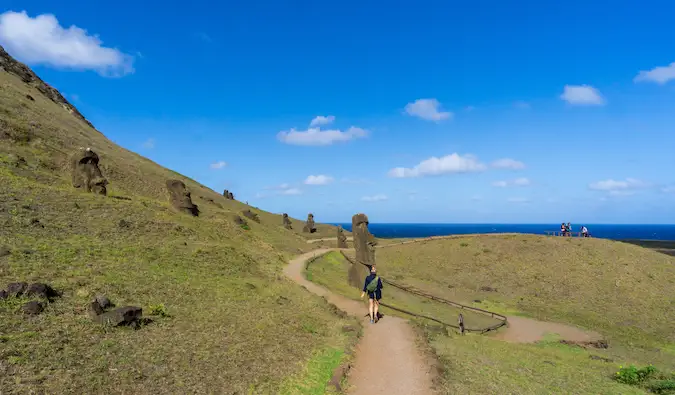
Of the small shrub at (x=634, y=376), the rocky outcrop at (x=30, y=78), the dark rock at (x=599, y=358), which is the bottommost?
the dark rock at (x=599, y=358)

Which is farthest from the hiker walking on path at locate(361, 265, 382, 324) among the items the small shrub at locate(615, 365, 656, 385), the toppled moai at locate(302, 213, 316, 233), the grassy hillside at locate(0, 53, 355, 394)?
the toppled moai at locate(302, 213, 316, 233)

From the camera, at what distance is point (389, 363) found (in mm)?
13688

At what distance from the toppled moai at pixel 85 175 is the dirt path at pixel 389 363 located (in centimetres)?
2718

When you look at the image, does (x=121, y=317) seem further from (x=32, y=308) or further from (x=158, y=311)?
(x=32, y=308)

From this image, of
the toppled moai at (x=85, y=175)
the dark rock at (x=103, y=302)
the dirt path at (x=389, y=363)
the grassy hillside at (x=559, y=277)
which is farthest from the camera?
the toppled moai at (x=85, y=175)

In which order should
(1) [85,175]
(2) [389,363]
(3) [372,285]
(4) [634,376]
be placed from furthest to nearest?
1. (1) [85,175]
2. (3) [372,285]
3. (4) [634,376]
4. (2) [389,363]

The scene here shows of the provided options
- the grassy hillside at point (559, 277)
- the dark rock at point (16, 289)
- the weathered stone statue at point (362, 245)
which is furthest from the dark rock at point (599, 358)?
the dark rock at point (16, 289)

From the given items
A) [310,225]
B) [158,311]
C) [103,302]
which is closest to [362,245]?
[158,311]

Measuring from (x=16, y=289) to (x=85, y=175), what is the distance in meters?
24.3

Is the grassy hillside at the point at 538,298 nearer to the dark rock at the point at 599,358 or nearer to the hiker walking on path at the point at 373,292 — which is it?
the dark rock at the point at 599,358

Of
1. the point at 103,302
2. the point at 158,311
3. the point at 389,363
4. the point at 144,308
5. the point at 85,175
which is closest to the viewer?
the point at 103,302

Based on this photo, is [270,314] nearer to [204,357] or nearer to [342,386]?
[204,357]

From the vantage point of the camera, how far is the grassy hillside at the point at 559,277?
31594mm

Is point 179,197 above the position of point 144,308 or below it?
above
